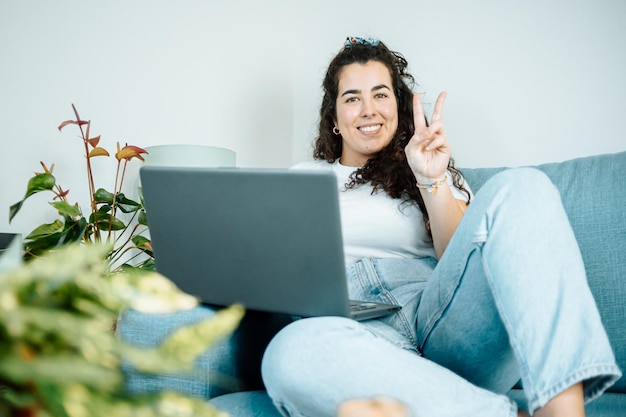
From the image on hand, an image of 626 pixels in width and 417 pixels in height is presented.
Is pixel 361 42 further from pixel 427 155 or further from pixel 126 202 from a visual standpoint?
pixel 126 202

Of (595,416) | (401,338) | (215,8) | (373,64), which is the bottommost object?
(595,416)

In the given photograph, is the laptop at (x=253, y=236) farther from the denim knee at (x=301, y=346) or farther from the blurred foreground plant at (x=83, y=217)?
the blurred foreground plant at (x=83, y=217)

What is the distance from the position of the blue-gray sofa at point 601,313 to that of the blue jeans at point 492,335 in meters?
0.06

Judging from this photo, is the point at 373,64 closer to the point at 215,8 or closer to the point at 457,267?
the point at 215,8

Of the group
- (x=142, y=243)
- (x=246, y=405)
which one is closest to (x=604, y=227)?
(x=246, y=405)

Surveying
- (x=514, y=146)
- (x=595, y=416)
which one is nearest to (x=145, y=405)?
(x=595, y=416)

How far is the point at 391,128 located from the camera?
1638 millimetres

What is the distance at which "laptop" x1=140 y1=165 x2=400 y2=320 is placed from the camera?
0.78 m

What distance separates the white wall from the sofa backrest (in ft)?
1.38

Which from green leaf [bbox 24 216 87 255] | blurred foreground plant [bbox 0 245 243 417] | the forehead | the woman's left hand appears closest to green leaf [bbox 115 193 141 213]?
green leaf [bbox 24 216 87 255]

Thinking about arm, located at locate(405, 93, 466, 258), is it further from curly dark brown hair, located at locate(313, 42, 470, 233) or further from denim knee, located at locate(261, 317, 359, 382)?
denim knee, located at locate(261, 317, 359, 382)

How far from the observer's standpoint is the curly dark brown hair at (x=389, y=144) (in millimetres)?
1444

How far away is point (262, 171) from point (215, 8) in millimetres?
1577

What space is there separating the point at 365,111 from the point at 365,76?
12 cm
